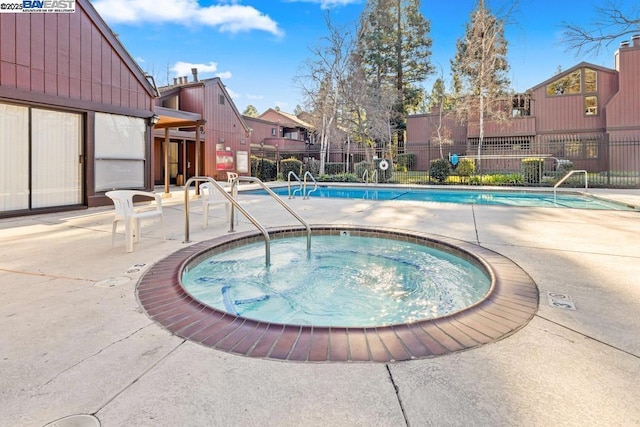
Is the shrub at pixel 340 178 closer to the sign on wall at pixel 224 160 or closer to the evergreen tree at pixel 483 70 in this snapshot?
the sign on wall at pixel 224 160

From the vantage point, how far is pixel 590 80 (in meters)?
17.9

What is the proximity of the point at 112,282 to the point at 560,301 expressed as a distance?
11.4 ft

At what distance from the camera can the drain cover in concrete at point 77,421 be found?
130 centimetres

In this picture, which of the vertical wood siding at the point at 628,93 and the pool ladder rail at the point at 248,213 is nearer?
the pool ladder rail at the point at 248,213

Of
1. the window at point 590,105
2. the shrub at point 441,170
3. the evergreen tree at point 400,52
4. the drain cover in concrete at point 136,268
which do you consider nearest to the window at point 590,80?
the window at point 590,105

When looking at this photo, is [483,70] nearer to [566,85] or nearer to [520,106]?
[520,106]

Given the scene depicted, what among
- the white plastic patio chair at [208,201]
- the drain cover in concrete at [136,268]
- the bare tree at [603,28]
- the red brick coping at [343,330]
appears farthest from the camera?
the bare tree at [603,28]

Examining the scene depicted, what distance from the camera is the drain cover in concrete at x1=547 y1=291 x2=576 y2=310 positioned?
2402 millimetres

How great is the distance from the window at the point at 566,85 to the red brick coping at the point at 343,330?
20.4 m

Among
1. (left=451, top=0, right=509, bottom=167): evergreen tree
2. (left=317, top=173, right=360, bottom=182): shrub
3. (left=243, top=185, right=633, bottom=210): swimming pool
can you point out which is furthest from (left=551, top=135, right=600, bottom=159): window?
(left=317, top=173, right=360, bottom=182): shrub

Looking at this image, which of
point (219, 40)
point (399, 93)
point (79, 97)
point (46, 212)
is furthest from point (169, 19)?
point (46, 212)

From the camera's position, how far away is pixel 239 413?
1.37 metres

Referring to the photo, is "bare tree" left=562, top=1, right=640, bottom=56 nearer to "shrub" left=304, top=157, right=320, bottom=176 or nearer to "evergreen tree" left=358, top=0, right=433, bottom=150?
"shrub" left=304, top=157, right=320, bottom=176

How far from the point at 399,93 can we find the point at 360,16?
779cm
